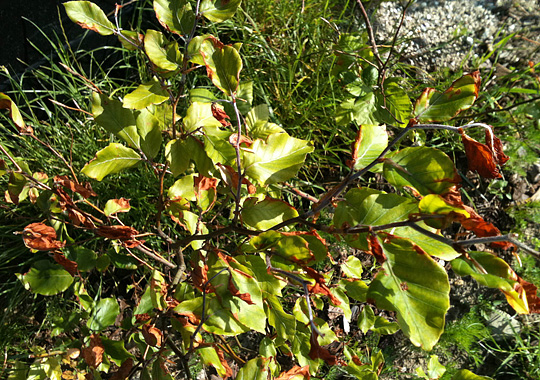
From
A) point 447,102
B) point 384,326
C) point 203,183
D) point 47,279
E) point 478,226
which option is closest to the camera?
point 478,226

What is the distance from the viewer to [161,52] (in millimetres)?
991

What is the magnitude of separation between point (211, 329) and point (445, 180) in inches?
21.9

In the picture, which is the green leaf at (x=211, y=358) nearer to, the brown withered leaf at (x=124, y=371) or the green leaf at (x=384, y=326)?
the brown withered leaf at (x=124, y=371)

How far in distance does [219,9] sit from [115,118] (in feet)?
1.15

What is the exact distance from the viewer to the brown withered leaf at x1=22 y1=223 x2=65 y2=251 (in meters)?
0.99

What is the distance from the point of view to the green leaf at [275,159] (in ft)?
2.69

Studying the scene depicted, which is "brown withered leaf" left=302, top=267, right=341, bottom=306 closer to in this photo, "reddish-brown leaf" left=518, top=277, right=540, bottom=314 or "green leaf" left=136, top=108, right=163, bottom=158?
"reddish-brown leaf" left=518, top=277, right=540, bottom=314

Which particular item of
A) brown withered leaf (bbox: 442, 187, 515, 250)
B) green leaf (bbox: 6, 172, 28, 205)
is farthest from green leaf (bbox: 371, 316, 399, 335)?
green leaf (bbox: 6, 172, 28, 205)

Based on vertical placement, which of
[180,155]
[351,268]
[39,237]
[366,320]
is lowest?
[366,320]

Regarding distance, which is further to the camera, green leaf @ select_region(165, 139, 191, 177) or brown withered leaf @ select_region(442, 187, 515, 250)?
green leaf @ select_region(165, 139, 191, 177)

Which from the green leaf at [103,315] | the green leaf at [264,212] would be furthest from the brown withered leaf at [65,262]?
the green leaf at [264,212]

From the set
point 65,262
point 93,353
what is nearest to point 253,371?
point 93,353

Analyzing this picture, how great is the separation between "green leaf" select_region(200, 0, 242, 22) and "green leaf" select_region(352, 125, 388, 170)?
42 cm

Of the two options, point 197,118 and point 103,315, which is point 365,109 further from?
point 103,315
